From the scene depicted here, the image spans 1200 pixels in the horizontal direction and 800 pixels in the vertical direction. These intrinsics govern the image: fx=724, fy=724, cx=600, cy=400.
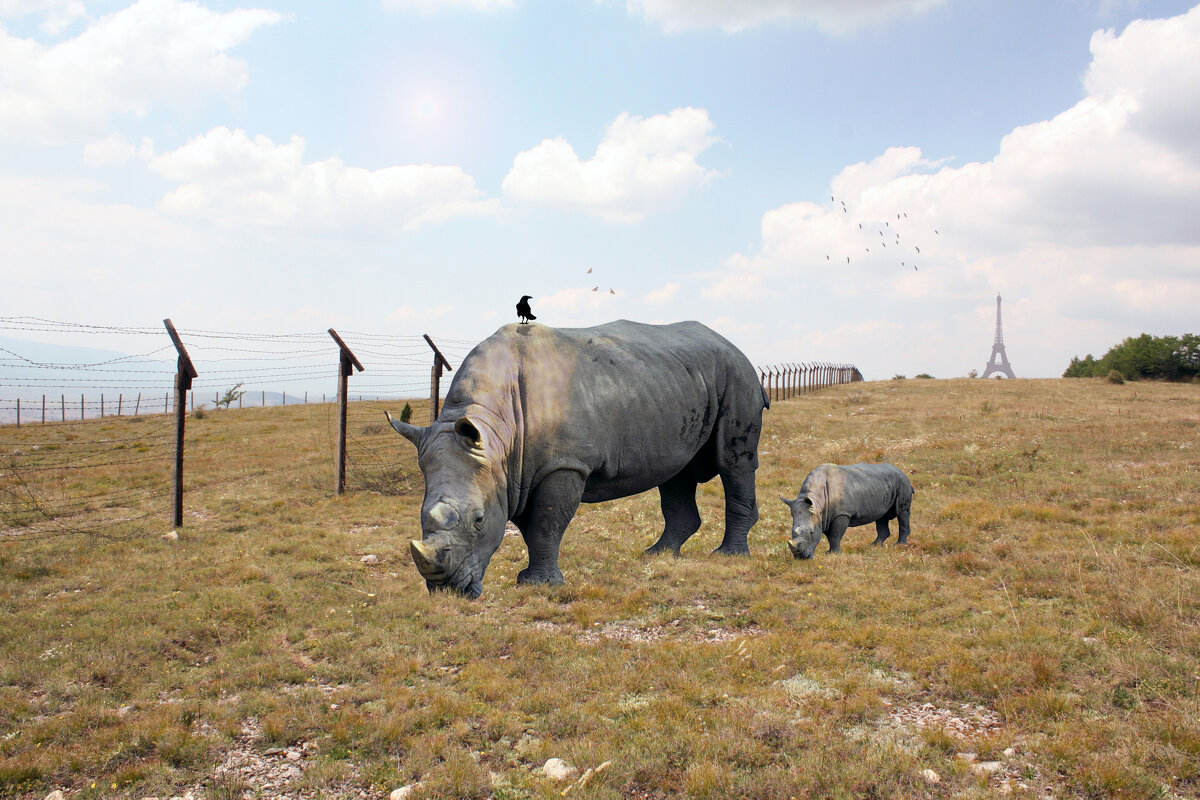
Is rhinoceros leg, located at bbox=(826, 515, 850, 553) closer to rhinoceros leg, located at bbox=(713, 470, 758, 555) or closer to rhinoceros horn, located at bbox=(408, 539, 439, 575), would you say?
rhinoceros leg, located at bbox=(713, 470, 758, 555)

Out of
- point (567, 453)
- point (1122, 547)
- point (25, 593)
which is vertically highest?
point (567, 453)

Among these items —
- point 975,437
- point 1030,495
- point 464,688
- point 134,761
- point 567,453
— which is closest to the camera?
point 134,761

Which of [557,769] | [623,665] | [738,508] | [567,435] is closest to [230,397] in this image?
[738,508]

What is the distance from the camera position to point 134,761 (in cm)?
497

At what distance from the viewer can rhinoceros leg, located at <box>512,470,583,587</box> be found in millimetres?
7543

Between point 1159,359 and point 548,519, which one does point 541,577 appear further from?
point 1159,359

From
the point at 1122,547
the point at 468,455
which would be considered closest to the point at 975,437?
the point at 1122,547

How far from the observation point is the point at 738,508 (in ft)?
34.8

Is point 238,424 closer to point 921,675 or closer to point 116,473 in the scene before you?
point 116,473

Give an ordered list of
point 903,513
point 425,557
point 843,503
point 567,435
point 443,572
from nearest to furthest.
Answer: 1. point 425,557
2. point 443,572
3. point 567,435
4. point 843,503
5. point 903,513

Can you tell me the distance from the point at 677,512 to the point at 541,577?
3354mm

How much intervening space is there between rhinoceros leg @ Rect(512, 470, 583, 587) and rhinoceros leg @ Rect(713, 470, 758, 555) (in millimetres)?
3242

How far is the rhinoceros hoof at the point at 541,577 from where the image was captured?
Answer: 314 inches

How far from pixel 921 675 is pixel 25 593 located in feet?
34.8
